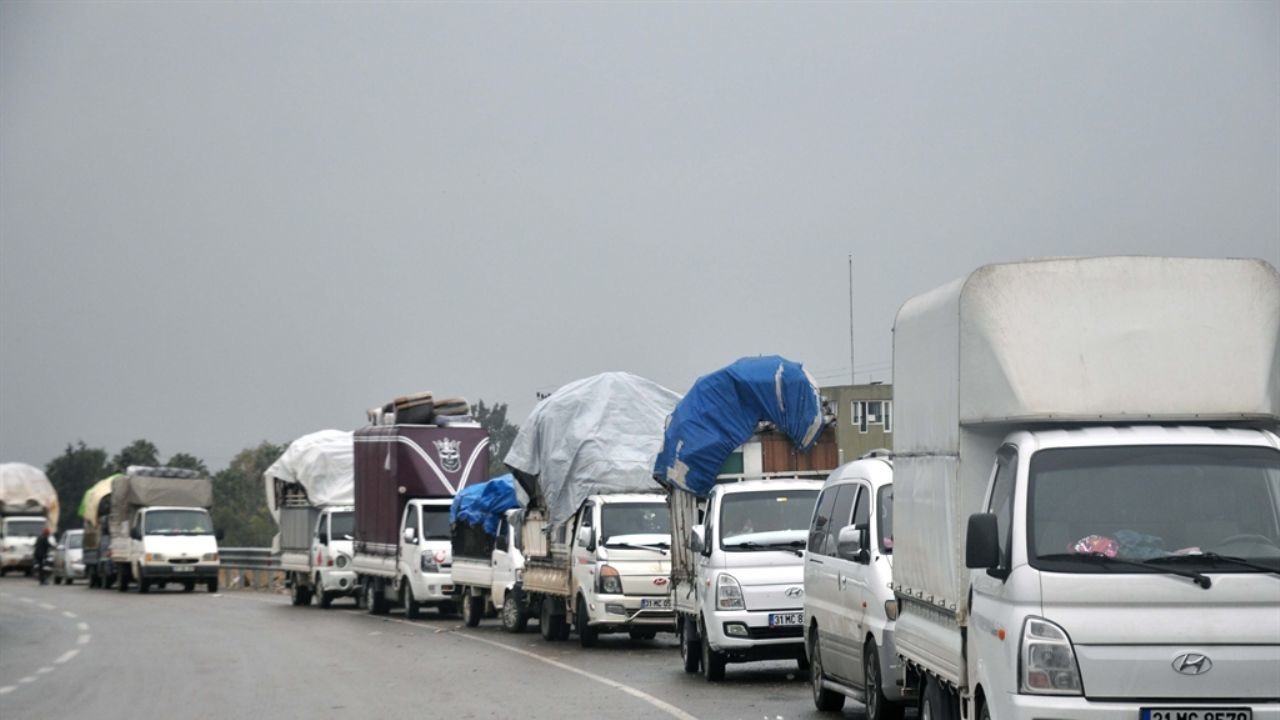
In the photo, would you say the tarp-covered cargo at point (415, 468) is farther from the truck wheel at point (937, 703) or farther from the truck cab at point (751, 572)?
the truck wheel at point (937, 703)

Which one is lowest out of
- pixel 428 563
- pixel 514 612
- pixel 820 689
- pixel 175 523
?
pixel 514 612

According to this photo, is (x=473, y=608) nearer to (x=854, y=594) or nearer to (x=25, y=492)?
(x=854, y=594)

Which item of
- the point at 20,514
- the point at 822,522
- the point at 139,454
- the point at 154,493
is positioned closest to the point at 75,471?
the point at 139,454

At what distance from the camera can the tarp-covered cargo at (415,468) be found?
33.2m

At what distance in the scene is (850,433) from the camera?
95000 mm

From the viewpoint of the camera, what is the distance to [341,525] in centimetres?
3838

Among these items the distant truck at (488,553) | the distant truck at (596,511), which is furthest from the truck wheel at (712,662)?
the distant truck at (488,553)

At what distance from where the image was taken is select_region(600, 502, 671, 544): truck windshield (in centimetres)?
2283

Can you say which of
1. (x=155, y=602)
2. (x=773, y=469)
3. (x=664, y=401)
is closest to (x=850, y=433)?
(x=155, y=602)

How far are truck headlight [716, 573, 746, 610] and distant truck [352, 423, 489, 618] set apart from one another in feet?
51.4

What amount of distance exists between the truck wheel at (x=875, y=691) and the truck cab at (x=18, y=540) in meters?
59.4

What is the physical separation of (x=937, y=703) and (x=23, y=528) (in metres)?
63.1

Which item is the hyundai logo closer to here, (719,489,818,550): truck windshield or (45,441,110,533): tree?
(719,489,818,550): truck windshield

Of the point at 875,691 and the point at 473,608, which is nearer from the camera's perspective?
the point at 875,691
